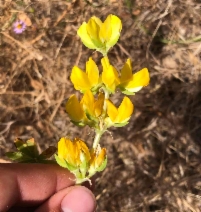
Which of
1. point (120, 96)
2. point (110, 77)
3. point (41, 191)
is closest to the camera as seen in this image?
point (110, 77)

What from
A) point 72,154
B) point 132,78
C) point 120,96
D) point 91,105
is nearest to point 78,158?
point 72,154

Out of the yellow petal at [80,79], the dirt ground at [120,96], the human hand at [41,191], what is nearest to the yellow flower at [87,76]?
the yellow petal at [80,79]

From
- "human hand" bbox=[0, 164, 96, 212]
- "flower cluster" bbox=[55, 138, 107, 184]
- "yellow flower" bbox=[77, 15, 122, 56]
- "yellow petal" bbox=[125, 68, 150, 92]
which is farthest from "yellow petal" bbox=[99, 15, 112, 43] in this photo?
"human hand" bbox=[0, 164, 96, 212]

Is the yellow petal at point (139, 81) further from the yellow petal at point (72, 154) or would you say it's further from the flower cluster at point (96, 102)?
the yellow petal at point (72, 154)

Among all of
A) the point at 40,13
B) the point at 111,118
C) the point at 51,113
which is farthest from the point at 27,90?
the point at 111,118

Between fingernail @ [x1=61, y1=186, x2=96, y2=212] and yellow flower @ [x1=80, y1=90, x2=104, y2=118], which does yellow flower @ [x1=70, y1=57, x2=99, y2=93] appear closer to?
yellow flower @ [x1=80, y1=90, x2=104, y2=118]

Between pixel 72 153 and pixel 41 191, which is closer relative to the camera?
pixel 72 153

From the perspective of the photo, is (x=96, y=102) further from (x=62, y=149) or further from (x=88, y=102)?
(x=62, y=149)
